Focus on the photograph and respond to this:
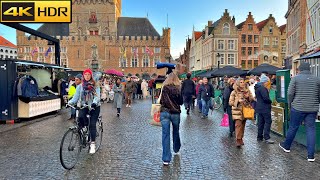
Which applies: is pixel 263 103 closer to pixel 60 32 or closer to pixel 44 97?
pixel 44 97

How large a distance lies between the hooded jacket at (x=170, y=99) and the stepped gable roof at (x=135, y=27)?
278 ft

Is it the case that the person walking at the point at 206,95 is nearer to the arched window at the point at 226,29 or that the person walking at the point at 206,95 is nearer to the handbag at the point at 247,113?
the handbag at the point at 247,113

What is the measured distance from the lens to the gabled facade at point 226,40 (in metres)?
66.8

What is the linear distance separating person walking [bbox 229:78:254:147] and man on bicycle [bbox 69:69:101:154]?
10.7ft

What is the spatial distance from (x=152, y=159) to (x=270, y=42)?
2581 inches

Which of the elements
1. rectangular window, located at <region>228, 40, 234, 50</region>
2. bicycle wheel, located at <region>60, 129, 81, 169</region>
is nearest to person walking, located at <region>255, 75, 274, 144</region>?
bicycle wheel, located at <region>60, 129, 81, 169</region>

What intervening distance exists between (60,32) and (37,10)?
7951 centimetres

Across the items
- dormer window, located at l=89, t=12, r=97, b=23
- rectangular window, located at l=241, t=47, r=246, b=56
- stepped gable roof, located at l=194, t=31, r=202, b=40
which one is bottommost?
rectangular window, located at l=241, t=47, r=246, b=56

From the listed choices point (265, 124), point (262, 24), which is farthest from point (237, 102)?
point (262, 24)

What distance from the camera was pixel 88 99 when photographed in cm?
745

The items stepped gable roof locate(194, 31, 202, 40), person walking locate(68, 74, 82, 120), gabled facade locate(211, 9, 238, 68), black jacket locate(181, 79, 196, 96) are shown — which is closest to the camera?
person walking locate(68, 74, 82, 120)

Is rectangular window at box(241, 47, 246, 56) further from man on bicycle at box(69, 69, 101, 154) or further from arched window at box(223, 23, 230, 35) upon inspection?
man on bicycle at box(69, 69, 101, 154)

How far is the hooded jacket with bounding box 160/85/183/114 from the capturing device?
23.1 ft

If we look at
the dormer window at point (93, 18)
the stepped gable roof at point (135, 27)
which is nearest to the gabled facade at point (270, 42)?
the stepped gable roof at point (135, 27)
